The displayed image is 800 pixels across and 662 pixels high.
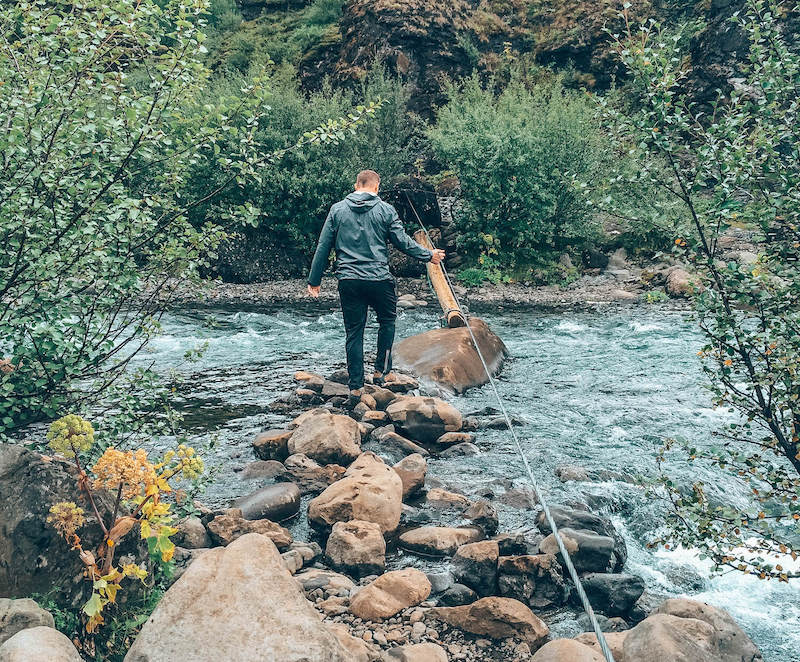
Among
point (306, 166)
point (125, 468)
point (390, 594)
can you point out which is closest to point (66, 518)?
point (125, 468)

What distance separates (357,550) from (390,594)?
1.81 feet

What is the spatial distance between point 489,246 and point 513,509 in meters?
12.0

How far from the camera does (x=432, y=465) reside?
628cm

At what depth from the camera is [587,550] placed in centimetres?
436

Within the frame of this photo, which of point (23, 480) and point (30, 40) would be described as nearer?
point (23, 480)

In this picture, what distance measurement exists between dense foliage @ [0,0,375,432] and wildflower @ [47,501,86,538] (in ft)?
2.39

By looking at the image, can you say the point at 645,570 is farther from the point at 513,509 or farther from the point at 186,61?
the point at 186,61

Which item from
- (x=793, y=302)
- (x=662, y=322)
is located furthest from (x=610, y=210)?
(x=662, y=322)

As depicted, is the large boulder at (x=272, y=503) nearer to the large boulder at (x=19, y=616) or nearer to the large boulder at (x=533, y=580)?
the large boulder at (x=533, y=580)

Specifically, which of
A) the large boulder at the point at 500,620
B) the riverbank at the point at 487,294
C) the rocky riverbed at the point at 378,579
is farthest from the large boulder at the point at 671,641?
the riverbank at the point at 487,294

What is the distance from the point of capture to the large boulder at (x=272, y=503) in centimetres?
500

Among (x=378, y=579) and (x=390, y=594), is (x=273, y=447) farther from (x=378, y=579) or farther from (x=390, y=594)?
(x=390, y=594)

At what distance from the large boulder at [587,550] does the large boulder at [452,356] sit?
4247mm

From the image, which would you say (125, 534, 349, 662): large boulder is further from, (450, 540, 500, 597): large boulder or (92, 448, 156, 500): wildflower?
(450, 540, 500, 597): large boulder
